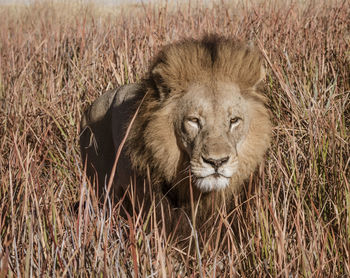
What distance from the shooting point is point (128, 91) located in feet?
12.3

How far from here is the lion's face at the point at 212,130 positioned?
2.63m

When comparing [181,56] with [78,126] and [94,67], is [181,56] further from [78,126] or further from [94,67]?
→ [94,67]

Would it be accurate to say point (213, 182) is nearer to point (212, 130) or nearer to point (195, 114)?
point (212, 130)

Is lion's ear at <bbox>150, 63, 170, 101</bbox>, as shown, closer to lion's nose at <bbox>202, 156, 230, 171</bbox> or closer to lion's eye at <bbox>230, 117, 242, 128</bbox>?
lion's eye at <bbox>230, 117, 242, 128</bbox>

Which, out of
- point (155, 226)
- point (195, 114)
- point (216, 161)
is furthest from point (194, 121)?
point (155, 226)

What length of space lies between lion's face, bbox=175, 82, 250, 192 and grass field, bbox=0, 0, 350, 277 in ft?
0.67

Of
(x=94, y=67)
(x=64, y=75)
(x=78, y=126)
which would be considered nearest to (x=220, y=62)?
(x=78, y=126)

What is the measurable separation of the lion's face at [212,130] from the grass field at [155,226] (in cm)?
21

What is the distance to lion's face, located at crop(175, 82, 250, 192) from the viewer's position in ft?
8.64

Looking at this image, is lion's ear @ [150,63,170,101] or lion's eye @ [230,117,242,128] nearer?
lion's eye @ [230,117,242,128]

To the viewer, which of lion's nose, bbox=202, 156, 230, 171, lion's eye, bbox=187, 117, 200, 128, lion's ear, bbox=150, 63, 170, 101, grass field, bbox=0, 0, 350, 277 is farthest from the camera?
lion's ear, bbox=150, 63, 170, 101

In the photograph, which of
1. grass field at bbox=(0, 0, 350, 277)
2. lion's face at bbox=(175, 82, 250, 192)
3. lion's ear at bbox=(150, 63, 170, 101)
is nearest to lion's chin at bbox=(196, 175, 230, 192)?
lion's face at bbox=(175, 82, 250, 192)

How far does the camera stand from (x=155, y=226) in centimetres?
220

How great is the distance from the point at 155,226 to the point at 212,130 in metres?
0.75
